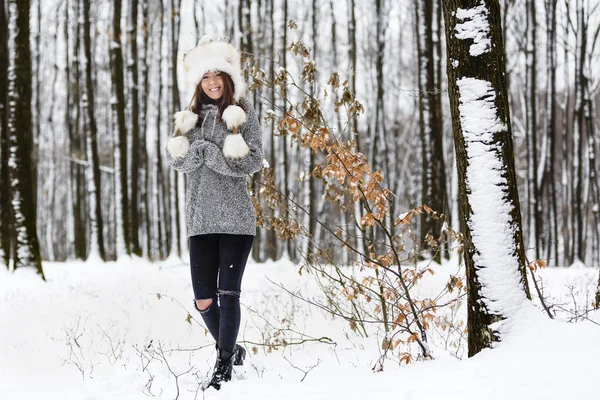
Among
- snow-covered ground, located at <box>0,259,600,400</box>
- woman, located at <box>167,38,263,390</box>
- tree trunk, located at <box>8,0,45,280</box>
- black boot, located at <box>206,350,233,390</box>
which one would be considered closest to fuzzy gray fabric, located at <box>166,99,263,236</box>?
woman, located at <box>167,38,263,390</box>

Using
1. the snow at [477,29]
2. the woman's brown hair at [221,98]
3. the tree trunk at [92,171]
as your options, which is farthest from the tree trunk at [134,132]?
the snow at [477,29]

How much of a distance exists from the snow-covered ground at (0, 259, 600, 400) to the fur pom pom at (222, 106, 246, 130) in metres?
1.01

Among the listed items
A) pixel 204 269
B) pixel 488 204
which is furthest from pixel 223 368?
pixel 488 204

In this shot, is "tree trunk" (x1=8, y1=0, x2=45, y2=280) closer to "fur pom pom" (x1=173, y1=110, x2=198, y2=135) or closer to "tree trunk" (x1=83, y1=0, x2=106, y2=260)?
"tree trunk" (x1=83, y1=0, x2=106, y2=260)

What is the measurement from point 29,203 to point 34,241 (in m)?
0.62

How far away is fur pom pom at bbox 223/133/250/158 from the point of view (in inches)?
133

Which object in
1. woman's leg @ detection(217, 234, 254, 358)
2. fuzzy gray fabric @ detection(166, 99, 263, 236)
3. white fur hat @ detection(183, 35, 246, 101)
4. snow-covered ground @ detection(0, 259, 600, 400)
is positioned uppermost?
white fur hat @ detection(183, 35, 246, 101)

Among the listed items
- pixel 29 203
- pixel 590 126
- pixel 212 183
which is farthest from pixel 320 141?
pixel 590 126

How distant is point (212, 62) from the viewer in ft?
11.8

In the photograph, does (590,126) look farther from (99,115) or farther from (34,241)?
(99,115)

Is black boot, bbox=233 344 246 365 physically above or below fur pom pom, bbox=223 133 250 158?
below

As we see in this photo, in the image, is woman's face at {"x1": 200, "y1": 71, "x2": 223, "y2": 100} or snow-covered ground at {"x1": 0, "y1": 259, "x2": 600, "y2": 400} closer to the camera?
snow-covered ground at {"x1": 0, "y1": 259, "x2": 600, "y2": 400}

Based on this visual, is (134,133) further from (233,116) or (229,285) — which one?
(229,285)

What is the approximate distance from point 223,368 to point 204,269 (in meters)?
0.63
